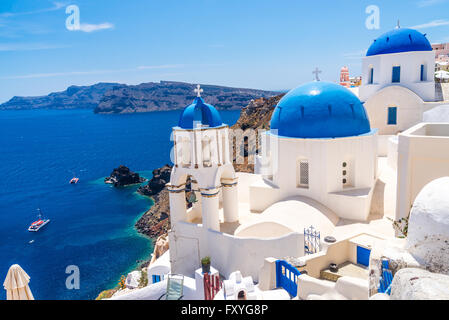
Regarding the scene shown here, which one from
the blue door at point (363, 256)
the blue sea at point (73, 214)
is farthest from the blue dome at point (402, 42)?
the blue sea at point (73, 214)

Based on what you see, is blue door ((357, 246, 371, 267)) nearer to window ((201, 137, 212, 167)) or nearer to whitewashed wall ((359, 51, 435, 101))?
window ((201, 137, 212, 167))

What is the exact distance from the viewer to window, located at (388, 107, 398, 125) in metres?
21.4

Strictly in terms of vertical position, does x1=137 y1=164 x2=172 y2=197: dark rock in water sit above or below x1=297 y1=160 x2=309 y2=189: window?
below

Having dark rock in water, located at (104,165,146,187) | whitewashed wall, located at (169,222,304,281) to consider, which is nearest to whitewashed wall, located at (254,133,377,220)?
whitewashed wall, located at (169,222,304,281)

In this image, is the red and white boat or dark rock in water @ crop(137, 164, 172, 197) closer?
the red and white boat

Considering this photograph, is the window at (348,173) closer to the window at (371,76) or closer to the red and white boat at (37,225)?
the window at (371,76)

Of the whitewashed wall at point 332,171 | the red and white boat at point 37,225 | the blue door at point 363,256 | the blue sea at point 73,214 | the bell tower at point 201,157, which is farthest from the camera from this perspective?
the red and white boat at point 37,225

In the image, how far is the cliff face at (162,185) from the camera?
43.1 meters

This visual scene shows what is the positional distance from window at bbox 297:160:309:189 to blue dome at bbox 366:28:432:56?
12.0m

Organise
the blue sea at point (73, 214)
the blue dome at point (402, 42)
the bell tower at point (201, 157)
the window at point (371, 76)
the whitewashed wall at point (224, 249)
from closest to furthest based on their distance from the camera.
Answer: the whitewashed wall at point (224, 249), the bell tower at point (201, 157), the blue dome at point (402, 42), the window at point (371, 76), the blue sea at point (73, 214)

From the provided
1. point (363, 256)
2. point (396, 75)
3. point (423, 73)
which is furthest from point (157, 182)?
point (363, 256)

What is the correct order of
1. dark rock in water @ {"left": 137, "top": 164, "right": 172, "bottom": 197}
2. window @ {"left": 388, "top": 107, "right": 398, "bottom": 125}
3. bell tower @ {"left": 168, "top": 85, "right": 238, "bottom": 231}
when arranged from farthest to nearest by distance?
dark rock in water @ {"left": 137, "top": 164, "right": 172, "bottom": 197}, window @ {"left": 388, "top": 107, "right": 398, "bottom": 125}, bell tower @ {"left": 168, "top": 85, "right": 238, "bottom": 231}

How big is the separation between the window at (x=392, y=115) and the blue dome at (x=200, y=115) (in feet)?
43.7
